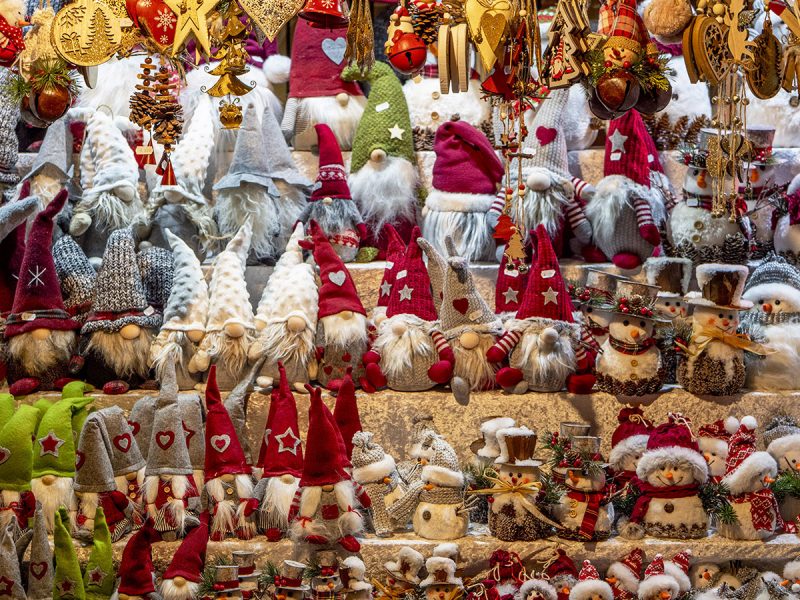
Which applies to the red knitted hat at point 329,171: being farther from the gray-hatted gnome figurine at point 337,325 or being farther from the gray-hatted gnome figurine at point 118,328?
the gray-hatted gnome figurine at point 118,328

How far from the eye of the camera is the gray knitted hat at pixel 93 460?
348cm

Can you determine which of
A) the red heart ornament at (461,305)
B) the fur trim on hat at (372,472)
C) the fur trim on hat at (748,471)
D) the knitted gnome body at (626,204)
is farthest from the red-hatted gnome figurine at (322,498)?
the knitted gnome body at (626,204)

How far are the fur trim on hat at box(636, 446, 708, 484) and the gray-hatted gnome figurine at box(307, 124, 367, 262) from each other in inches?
53.8

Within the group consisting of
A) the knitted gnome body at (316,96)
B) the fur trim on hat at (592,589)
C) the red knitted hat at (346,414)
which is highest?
the knitted gnome body at (316,96)

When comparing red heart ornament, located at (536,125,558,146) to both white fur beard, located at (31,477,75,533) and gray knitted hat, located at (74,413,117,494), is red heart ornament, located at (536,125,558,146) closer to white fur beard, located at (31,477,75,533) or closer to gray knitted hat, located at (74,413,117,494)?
gray knitted hat, located at (74,413,117,494)

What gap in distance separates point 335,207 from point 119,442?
118 centimetres

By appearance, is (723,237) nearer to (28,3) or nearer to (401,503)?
(401,503)

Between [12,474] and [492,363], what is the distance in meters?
1.44

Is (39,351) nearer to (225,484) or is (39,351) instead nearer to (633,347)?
(225,484)

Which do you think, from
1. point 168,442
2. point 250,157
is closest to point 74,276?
point 250,157

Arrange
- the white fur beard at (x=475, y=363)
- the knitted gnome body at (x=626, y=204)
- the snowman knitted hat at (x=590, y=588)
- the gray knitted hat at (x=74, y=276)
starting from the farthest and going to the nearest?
the knitted gnome body at (x=626, y=204) < the gray knitted hat at (x=74, y=276) < the white fur beard at (x=475, y=363) < the snowman knitted hat at (x=590, y=588)

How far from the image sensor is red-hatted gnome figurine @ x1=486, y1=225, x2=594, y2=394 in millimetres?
3785

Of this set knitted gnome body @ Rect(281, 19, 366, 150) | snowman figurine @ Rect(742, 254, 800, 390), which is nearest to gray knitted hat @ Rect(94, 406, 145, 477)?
knitted gnome body @ Rect(281, 19, 366, 150)

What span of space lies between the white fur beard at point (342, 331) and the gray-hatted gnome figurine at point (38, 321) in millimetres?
814
